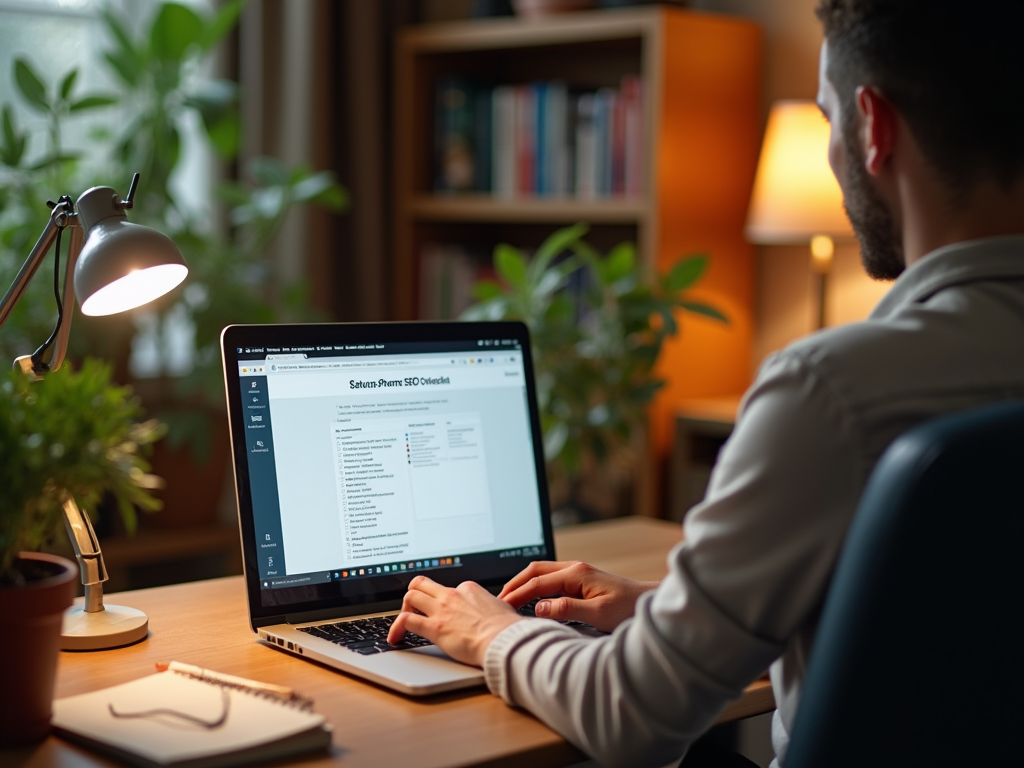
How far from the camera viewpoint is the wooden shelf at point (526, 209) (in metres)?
2.97

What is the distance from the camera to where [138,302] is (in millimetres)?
1211

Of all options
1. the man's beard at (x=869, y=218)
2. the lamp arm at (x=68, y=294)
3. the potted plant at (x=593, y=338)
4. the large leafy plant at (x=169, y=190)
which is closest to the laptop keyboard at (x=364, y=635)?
the lamp arm at (x=68, y=294)

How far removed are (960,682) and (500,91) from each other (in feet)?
8.67

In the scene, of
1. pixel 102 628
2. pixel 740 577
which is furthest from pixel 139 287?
pixel 740 577

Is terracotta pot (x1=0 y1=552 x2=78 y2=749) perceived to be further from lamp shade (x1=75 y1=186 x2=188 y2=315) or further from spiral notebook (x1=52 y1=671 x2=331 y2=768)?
lamp shade (x1=75 y1=186 x2=188 y2=315)

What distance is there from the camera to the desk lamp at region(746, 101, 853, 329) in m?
2.59

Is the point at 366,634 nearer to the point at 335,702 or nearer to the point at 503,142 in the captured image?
the point at 335,702

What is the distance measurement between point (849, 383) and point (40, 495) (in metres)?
0.61

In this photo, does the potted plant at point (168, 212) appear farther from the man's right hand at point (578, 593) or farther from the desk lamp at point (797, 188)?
the man's right hand at point (578, 593)

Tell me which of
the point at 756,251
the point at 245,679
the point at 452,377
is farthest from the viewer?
the point at 756,251

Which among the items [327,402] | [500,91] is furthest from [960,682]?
[500,91]

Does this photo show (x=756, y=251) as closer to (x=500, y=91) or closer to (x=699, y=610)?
(x=500, y=91)

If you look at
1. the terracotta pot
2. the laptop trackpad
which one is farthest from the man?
the terracotta pot

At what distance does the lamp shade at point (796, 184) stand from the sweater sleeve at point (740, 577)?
5.69 feet
